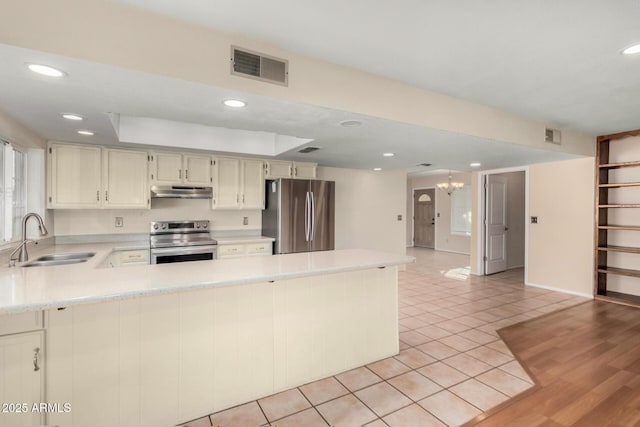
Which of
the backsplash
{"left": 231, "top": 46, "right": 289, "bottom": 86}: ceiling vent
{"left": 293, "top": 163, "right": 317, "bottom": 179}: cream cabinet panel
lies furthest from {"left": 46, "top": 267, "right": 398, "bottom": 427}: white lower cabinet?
the backsplash

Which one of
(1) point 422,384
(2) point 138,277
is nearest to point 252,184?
(2) point 138,277

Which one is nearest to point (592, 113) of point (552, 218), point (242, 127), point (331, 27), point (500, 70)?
point (500, 70)

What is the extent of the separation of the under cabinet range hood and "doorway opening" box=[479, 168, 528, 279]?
16.9ft

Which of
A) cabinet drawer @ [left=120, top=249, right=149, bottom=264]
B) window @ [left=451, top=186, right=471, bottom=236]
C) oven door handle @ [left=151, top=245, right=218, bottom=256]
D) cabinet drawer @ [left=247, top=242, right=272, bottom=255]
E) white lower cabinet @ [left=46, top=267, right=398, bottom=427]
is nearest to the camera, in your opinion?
white lower cabinet @ [left=46, top=267, right=398, bottom=427]

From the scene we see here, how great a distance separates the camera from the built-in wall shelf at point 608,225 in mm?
4250

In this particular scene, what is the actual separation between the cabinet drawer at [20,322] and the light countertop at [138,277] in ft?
0.43

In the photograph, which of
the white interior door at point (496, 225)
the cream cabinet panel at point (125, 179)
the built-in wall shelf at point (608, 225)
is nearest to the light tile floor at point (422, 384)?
the built-in wall shelf at point (608, 225)

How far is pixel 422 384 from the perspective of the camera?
233cm

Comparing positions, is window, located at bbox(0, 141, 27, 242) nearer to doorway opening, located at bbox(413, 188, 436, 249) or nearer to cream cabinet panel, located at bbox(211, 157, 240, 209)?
cream cabinet panel, located at bbox(211, 157, 240, 209)

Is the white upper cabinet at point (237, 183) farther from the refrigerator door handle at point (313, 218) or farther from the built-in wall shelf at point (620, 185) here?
the built-in wall shelf at point (620, 185)

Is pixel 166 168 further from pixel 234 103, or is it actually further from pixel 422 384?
pixel 422 384

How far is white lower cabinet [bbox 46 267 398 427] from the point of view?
172cm

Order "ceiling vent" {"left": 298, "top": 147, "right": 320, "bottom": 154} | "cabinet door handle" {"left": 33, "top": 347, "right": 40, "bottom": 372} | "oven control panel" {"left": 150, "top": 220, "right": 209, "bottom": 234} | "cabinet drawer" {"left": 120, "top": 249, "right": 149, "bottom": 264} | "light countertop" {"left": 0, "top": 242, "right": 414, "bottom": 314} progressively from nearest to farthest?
1. "light countertop" {"left": 0, "top": 242, "right": 414, "bottom": 314}
2. "cabinet door handle" {"left": 33, "top": 347, "right": 40, "bottom": 372}
3. "cabinet drawer" {"left": 120, "top": 249, "right": 149, "bottom": 264}
4. "ceiling vent" {"left": 298, "top": 147, "right": 320, "bottom": 154}
5. "oven control panel" {"left": 150, "top": 220, "right": 209, "bottom": 234}

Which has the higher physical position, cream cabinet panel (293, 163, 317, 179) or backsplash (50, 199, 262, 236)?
cream cabinet panel (293, 163, 317, 179)
